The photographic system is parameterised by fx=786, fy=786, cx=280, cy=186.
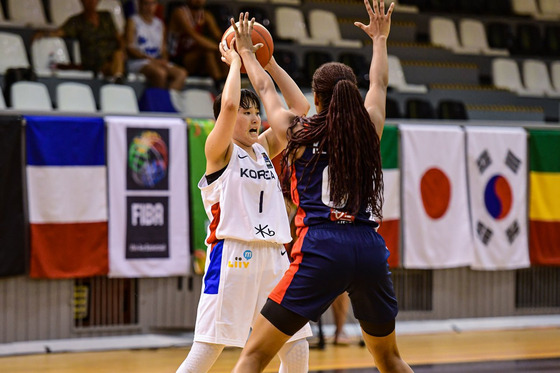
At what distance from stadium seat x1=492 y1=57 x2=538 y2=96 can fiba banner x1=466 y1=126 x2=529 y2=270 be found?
159 inches

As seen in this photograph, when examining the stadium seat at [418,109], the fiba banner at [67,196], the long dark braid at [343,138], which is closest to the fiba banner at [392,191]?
the stadium seat at [418,109]

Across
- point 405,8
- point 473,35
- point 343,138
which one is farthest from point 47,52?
point 473,35

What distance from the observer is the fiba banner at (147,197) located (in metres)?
7.71

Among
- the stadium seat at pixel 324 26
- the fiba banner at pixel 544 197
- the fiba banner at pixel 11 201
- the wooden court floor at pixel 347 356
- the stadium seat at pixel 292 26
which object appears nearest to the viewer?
the wooden court floor at pixel 347 356

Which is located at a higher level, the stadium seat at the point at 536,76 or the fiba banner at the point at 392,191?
the stadium seat at the point at 536,76

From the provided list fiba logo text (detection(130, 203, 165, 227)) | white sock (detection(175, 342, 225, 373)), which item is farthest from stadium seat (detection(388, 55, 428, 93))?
white sock (detection(175, 342, 225, 373))

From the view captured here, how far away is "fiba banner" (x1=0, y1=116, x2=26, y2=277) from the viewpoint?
724 centimetres

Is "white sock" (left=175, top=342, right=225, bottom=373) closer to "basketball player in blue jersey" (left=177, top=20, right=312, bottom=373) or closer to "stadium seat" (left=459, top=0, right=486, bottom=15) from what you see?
"basketball player in blue jersey" (left=177, top=20, right=312, bottom=373)

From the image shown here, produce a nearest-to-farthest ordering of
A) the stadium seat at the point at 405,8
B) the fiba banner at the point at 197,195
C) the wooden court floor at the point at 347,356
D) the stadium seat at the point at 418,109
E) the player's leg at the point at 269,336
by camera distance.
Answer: the player's leg at the point at 269,336, the wooden court floor at the point at 347,356, the fiba banner at the point at 197,195, the stadium seat at the point at 418,109, the stadium seat at the point at 405,8

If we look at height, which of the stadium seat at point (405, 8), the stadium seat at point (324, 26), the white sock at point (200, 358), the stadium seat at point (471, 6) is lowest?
the white sock at point (200, 358)

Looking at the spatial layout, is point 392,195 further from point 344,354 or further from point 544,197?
point 344,354

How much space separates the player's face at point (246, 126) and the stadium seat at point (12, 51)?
6243mm

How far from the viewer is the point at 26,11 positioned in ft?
34.6

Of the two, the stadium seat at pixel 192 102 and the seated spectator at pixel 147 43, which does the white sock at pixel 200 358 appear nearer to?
the stadium seat at pixel 192 102
